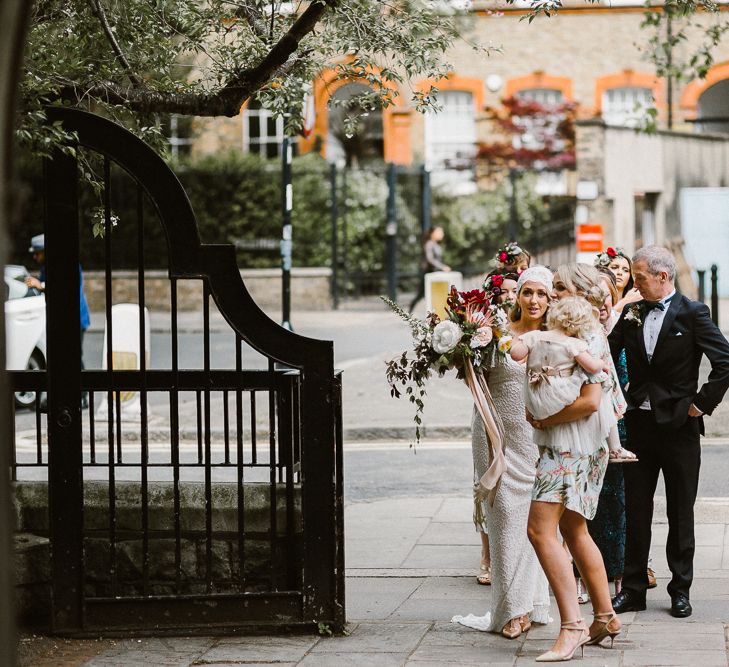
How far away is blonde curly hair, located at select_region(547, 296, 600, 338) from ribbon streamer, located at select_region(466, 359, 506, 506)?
56 cm

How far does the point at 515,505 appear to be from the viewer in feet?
21.2

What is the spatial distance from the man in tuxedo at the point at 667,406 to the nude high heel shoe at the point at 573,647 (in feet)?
2.84

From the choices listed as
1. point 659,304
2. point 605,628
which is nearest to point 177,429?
point 605,628

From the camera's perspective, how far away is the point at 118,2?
754 centimetres

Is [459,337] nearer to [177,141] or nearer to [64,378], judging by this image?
[64,378]

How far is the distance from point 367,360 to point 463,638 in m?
11.7

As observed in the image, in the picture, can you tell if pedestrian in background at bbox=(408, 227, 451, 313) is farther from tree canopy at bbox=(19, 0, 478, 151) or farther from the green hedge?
tree canopy at bbox=(19, 0, 478, 151)

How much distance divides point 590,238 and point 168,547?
1655 cm

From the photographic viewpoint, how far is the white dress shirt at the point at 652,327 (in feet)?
A: 22.1

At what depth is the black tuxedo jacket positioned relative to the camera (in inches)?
260

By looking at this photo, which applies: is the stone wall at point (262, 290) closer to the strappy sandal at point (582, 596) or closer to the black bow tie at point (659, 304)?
the strappy sandal at point (582, 596)

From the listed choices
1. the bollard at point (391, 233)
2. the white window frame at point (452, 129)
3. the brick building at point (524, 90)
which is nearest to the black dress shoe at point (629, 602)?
the bollard at point (391, 233)

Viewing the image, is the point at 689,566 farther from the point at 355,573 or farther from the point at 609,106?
the point at 609,106

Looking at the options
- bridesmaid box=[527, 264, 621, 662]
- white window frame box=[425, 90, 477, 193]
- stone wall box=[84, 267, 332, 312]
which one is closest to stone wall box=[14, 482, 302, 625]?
bridesmaid box=[527, 264, 621, 662]
